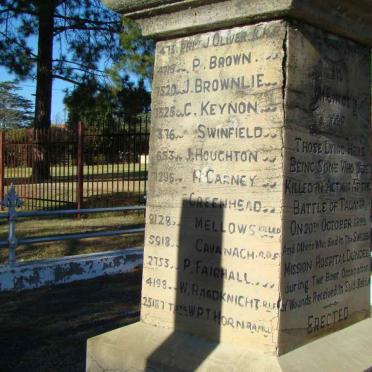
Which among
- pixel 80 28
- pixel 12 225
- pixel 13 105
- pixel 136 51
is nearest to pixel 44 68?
pixel 80 28

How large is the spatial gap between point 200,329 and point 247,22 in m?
1.44

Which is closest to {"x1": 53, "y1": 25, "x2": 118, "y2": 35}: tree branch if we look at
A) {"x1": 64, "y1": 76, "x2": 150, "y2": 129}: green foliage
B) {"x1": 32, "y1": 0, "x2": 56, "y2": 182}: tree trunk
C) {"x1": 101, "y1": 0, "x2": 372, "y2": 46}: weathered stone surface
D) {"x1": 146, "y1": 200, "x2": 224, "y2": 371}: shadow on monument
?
{"x1": 32, "y1": 0, "x2": 56, "y2": 182}: tree trunk

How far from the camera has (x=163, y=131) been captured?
124 inches

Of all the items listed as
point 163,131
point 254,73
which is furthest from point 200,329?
point 254,73

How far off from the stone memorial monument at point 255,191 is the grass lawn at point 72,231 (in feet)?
19.7

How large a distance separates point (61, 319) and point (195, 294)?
3.38 meters

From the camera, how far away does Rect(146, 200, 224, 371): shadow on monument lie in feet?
9.50

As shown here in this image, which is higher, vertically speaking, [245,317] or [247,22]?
[247,22]

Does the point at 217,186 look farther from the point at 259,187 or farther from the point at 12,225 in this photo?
the point at 12,225

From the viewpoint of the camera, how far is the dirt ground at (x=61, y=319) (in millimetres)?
4855

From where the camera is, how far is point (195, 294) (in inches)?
118

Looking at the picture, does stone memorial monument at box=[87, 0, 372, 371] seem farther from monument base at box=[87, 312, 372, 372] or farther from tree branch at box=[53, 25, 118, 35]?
tree branch at box=[53, 25, 118, 35]

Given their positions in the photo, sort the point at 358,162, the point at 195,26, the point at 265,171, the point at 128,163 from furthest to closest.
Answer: the point at 128,163 < the point at 358,162 < the point at 195,26 < the point at 265,171

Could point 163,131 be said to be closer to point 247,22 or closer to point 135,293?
point 247,22
